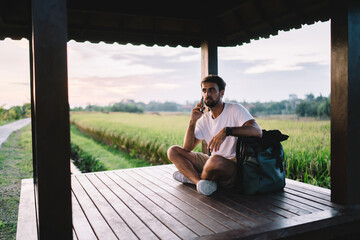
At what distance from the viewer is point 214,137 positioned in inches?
111

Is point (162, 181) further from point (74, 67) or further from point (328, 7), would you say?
point (74, 67)

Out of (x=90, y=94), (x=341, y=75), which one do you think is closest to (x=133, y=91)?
(x=90, y=94)

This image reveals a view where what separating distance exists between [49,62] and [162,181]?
2367 mm

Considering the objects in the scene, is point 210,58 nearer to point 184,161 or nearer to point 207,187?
point 184,161

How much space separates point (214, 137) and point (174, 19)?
2.12 metres

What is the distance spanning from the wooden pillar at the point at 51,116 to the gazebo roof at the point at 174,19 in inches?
79.4

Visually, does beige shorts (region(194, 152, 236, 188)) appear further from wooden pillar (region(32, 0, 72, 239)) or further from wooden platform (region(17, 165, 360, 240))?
wooden pillar (region(32, 0, 72, 239))

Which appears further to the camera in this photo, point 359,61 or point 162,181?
point 162,181

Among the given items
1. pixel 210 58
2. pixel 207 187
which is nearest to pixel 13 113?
pixel 210 58

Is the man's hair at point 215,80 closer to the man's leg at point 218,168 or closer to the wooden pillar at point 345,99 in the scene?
the man's leg at point 218,168

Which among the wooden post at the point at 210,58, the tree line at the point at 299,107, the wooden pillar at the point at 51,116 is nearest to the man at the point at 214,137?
the wooden post at the point at 210,58

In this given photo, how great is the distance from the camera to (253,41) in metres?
4.31

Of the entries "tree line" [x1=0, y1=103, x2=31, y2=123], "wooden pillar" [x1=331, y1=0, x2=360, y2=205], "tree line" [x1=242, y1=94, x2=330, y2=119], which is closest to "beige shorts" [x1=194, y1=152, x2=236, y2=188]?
"wooden pillar" [x1=331, y1=0, x2=360, y2=205]

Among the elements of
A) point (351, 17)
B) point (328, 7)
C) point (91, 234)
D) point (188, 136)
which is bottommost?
point (91, 234)
